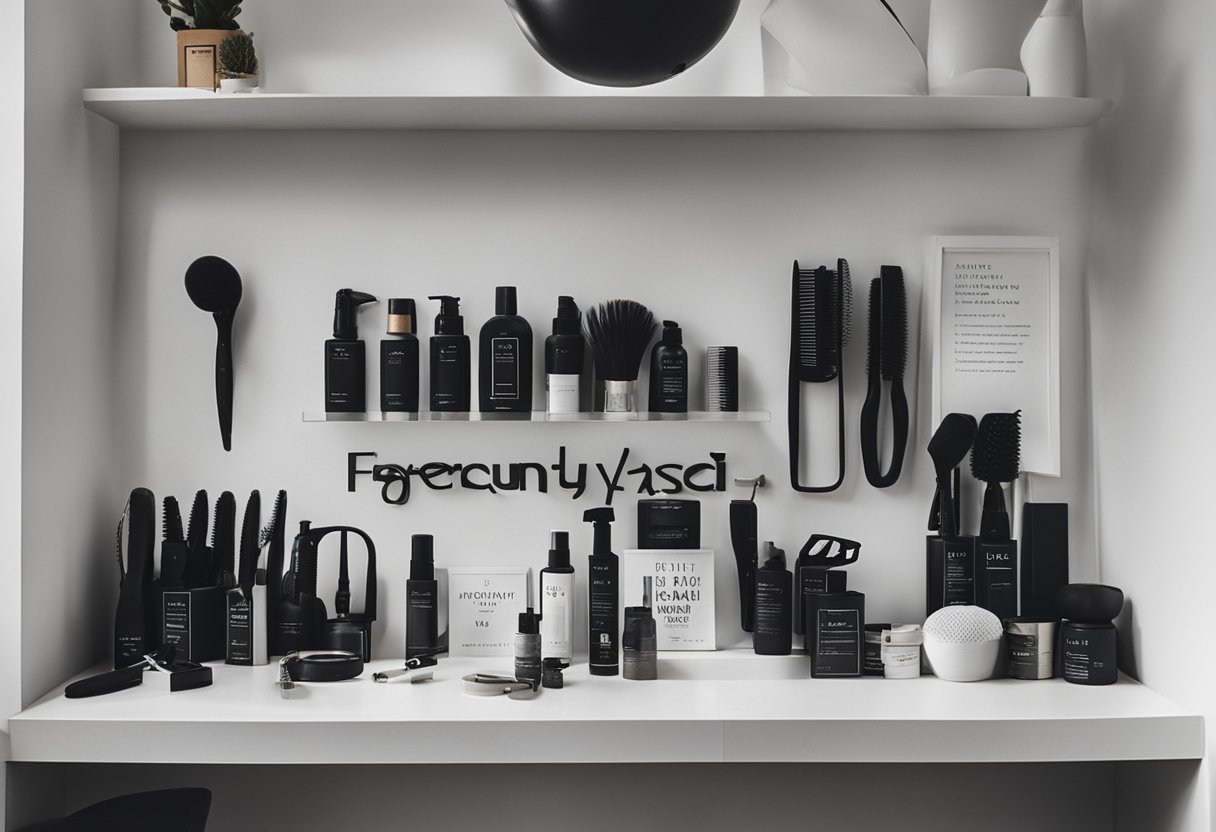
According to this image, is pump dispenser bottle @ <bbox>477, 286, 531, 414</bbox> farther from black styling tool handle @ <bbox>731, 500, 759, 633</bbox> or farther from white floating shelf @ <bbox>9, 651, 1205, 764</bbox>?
white floating shelf @ <bbox>9, 651, 1205, 764</bbox>

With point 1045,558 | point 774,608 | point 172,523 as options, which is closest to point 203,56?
point 172,523

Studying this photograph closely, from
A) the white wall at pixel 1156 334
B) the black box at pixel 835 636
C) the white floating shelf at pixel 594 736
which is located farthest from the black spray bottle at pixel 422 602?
the white wall at pixel 1156 334

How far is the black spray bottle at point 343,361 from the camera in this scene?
1.70 m

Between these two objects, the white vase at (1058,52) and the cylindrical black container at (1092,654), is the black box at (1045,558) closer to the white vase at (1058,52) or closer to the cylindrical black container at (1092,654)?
the cylindrical black container at (1092,654)

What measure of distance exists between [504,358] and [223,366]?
18.5 inches

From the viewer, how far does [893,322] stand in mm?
1710

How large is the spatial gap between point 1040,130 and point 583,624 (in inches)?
44.6

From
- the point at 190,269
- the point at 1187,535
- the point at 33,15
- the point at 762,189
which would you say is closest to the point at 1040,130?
the point at 762,189

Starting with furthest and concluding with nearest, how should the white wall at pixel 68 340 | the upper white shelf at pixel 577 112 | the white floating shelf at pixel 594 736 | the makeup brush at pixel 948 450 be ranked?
the makeup brush at pixel 948 450 < the upper white shelf at pixel 577 112 < the white wall at pixel 68 340 < the white floating shelf at pixel 594 736

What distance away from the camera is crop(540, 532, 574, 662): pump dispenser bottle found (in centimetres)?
164

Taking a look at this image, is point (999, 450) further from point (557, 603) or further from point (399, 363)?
point (399, 363)

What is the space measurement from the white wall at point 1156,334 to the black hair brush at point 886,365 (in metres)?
0.32

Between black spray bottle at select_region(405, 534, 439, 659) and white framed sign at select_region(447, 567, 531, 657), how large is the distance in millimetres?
34

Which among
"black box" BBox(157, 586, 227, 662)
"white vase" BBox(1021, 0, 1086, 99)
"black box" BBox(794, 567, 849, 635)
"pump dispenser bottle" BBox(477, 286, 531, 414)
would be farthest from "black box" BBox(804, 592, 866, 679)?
"black box" BBox(157, 586, 227, 662)
